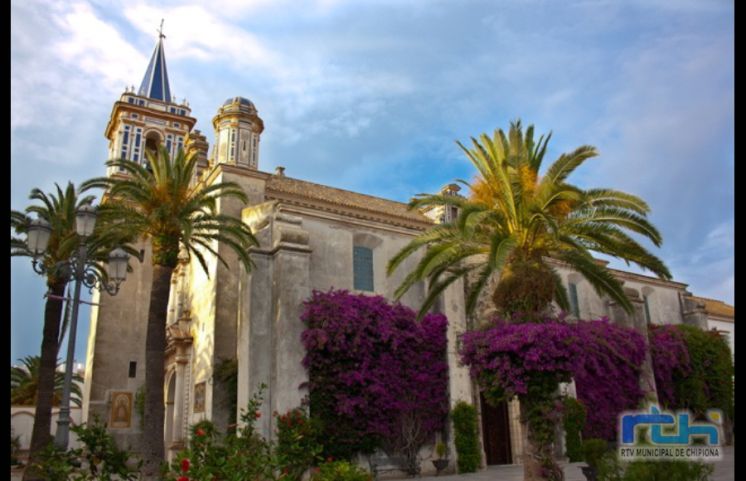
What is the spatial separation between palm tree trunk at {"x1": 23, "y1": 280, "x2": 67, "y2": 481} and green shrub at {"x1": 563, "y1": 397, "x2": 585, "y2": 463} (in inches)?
729

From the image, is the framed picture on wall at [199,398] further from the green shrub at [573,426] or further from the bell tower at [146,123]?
the bell tower at [146,123]

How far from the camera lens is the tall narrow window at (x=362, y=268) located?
22.6m

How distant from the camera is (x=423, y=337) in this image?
2153 cm

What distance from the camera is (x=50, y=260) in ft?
66.4

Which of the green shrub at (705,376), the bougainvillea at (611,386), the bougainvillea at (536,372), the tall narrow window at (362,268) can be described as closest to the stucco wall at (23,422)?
the tall narrow window at (362,268)

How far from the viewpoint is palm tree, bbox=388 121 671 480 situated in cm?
1382

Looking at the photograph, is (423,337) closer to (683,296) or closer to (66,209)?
(66,209)

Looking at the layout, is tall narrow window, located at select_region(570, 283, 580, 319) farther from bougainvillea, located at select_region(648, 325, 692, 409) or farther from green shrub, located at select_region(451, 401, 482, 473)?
green shrub, located at select_region(451, 401, 482, 473)

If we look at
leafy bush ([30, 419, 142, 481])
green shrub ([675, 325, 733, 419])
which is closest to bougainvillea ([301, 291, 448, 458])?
leafy bush ([30, 419, 142, 481])

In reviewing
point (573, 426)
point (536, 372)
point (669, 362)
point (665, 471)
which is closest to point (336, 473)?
point (665, 471)

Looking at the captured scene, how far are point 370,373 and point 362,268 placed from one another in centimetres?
450

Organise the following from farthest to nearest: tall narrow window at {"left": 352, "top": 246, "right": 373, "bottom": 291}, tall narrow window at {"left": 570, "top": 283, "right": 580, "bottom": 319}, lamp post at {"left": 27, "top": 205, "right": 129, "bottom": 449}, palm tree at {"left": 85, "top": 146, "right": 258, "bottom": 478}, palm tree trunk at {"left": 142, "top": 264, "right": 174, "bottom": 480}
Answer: tall narrow window at {"left": 570, "top": 283, "right": 580, "bottom": 319}
tall narrow window at {"left": 352, "top": 246, "right": 373, "bottom": 291}
palm tree at {"left": 85, "top": 146, "right": 258, "bottom": 478}
palm tree trunk at {"left": 142, "top": 264, "right": 174, "bottom": 480}
lamp post at {"left": 27, "top": 205, "right": 129, "bottom": 449}

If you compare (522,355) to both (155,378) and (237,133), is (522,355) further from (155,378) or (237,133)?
(237,133)
